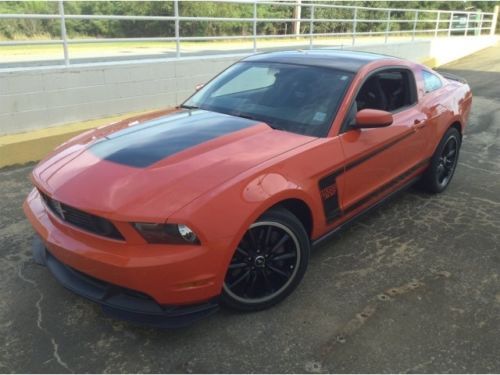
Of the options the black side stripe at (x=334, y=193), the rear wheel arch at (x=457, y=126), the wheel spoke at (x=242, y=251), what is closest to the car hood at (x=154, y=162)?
the black side stripe at (x=334, y=193)

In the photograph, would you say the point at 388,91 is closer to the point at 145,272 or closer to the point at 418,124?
the point at 418,124

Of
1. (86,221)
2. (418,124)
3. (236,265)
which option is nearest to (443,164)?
(418,124)

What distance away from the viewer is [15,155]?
5.71m

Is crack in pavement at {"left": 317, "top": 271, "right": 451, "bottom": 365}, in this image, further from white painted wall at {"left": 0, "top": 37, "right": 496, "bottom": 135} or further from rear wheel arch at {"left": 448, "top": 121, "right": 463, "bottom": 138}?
white painted wall at {"left": 0, "top": 37, "right": 496, "bottom": 135}

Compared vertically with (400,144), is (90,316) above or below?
below

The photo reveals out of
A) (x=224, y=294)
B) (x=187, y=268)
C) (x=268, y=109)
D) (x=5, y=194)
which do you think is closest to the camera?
(x=187, y=268)

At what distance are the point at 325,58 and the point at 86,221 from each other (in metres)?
2.42

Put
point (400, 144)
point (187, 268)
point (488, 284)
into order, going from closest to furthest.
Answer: point (187, 268), point (488, 284), point (400, 144)

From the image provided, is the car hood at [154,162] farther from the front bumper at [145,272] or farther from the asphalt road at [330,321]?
the asphalt road at [330,321]

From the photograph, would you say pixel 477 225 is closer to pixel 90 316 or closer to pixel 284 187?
pixel 284 187

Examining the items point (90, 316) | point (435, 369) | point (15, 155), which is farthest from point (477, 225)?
point (15, 155)

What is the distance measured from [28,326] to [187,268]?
1139mm

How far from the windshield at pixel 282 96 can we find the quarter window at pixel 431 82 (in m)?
1.36

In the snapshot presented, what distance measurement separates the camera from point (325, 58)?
4016 millimetres
